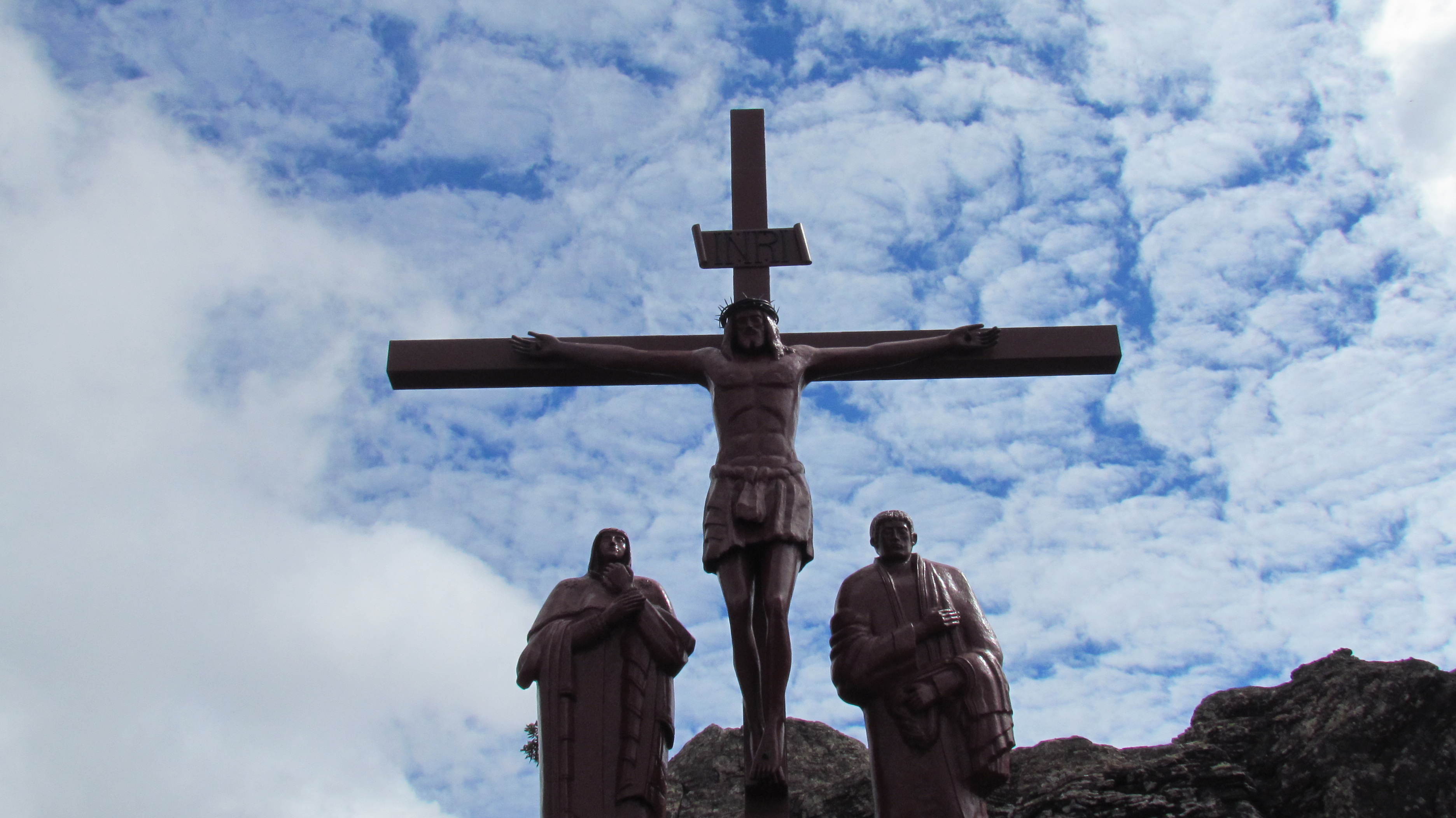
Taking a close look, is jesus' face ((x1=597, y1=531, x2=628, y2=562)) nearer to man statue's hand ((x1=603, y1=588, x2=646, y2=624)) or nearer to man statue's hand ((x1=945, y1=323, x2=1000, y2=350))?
man statue's hand ((x1=603, y1=588, x2=646, y2=624))

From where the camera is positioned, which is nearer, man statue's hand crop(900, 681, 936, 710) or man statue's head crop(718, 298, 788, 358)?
man statue's hand crop(900, 681, 936, 710)

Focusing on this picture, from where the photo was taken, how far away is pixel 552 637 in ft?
20.9

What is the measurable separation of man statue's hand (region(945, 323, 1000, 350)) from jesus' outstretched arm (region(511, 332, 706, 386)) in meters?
1.51

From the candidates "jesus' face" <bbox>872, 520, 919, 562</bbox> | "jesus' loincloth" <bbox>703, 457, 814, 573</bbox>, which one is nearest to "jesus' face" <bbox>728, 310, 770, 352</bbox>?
"jesus' loincloth" <bbox>703, 457, 814, 573</bbox>

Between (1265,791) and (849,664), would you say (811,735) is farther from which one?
(849,664)

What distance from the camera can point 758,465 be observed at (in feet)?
22.1

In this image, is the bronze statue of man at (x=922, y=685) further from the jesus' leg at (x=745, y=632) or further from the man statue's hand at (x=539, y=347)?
the man statue's hand at (x=539, y=347)

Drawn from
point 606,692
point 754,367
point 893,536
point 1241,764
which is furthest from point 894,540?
point 1241,764

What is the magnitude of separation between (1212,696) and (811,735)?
2.85 meters

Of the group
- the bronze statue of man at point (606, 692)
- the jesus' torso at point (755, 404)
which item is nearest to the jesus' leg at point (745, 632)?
the bronze statue of man at point (606, 692)

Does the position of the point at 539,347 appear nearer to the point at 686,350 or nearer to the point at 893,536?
the point at 686,350

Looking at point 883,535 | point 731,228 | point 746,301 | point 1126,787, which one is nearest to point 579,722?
point 883,535

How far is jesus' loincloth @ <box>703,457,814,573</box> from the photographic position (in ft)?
21.1

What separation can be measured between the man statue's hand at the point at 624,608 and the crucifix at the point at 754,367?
400mm
